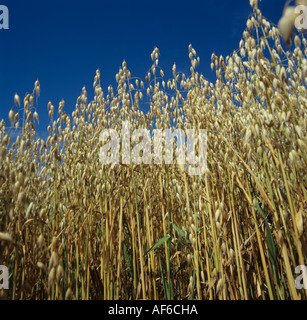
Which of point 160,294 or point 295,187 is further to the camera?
point 160,294

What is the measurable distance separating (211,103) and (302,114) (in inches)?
32.6

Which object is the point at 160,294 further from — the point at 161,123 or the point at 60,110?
the point at 60,110

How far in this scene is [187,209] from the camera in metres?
1.11

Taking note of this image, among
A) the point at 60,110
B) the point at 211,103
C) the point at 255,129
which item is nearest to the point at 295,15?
the point at 255,129

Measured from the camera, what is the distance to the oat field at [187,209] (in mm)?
902

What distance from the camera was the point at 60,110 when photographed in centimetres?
156

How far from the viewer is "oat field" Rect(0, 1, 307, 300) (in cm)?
90

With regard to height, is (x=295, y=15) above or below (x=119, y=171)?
above
